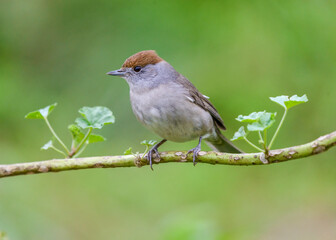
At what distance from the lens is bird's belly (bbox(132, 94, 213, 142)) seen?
440 centimetres

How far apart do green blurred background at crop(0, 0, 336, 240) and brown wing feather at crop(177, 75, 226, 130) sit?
0.50 feet

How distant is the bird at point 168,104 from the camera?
14.6 ft

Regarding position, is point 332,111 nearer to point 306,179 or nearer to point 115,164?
point 306,179

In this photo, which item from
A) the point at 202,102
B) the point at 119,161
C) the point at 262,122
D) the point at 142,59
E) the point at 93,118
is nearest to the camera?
the point at 262,122

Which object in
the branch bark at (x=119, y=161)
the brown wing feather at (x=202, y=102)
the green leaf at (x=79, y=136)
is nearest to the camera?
the branch bark at (x=119, y=161)

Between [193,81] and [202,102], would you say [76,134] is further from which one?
[193,81]

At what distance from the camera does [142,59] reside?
16.9 ft

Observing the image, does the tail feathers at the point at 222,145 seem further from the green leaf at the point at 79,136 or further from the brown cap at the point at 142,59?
the green leaf at the point at 79,136

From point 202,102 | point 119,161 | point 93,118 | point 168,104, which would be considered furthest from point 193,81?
point 119,161

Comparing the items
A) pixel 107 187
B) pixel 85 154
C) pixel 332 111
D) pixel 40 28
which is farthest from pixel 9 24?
pixel 332 111

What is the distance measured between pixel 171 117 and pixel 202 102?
2.04 ft

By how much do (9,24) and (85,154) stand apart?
1.64 m

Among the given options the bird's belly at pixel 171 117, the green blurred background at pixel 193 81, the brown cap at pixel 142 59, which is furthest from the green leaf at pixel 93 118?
the brown cap at pixel 142 59

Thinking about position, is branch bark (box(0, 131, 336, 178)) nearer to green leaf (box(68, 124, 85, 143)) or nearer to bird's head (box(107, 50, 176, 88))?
green leaf (box(68, 124, 85, 143))
